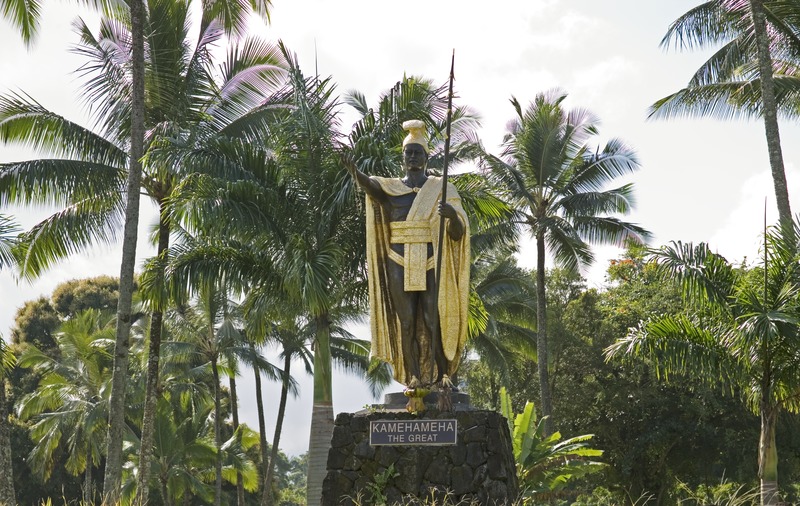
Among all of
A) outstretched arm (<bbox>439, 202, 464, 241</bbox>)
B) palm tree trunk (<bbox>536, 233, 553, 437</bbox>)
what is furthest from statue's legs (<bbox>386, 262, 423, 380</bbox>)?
palm tree trunk (<bbox>536, 233, 553, 437</bbox>)

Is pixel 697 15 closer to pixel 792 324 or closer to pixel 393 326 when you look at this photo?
pixel 792 324

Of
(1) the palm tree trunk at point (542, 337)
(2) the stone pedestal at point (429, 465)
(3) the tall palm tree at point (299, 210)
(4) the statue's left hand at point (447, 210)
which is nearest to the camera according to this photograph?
(2) the stone pedestal at point (429, 465)

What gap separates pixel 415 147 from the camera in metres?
11.1

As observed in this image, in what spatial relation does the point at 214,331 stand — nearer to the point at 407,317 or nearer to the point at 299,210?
the point at 299,210

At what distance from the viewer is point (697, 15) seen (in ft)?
68.7

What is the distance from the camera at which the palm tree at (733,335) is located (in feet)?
46.7

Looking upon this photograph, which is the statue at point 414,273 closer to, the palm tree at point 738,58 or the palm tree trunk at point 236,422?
the palm tree at point 738,58

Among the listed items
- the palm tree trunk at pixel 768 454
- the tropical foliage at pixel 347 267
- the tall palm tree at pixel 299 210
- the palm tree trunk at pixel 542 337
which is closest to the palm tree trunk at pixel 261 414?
the tropical foliage at pixel 347 267

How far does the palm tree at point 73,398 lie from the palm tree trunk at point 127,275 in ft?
61.6

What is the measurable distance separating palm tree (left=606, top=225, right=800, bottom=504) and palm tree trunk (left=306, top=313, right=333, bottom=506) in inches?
193

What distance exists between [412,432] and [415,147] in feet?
9.25

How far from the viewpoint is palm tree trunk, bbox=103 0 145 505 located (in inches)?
605

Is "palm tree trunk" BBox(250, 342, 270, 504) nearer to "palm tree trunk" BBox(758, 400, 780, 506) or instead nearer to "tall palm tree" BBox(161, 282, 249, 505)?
"tall palm tree" BBox(161, 282, 249, 505)

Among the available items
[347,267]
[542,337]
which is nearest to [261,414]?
[542,337]
